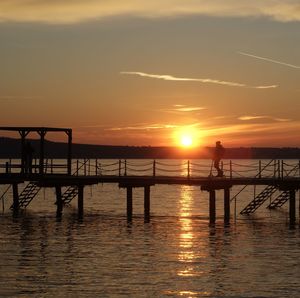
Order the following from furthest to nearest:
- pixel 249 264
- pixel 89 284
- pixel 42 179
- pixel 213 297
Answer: pixel 42 179 → pixel 249 264 → pixel 89 284 → pixel 213 297

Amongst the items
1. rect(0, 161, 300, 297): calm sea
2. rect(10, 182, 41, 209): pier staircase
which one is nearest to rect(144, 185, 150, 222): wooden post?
rect(0, 161, 300, 297): calm sea

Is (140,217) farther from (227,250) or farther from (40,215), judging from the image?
(227,250)

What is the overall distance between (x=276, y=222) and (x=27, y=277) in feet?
109

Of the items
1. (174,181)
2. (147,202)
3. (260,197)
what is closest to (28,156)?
(174,181)

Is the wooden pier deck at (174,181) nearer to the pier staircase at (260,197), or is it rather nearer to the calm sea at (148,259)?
the calm sea at (148,259)

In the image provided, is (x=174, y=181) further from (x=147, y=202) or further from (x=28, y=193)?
(x=28, y=193)

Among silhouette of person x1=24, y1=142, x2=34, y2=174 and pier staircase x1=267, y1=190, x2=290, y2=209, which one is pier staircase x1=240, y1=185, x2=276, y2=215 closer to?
pier staircase x1=267, y1=190, x2=290, y2=209

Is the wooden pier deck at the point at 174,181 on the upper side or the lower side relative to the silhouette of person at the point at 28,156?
lower

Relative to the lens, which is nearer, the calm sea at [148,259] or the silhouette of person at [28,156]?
the calm sea at [148,259]

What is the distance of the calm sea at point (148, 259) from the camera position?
3014 centimetres

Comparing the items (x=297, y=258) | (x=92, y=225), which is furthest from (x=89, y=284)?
(x=92, y=225)

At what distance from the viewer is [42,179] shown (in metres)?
56.0

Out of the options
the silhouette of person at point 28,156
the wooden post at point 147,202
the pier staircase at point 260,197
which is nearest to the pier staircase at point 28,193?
the wooden post at point 147,202

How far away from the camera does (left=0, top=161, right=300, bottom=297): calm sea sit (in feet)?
98.9
